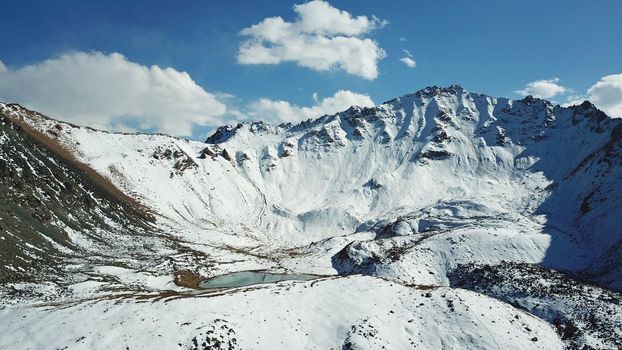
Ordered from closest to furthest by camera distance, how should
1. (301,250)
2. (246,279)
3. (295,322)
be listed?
(295,322) < (246,279) < (301,250)

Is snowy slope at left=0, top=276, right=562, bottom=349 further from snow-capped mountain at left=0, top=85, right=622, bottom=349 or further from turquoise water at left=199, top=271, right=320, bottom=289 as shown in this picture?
turquoise water at left=199, top=271, right=320, bottom=289

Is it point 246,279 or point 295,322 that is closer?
point 295,322

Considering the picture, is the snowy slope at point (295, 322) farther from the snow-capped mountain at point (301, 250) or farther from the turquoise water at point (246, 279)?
the turquoise water at point (246, 279)

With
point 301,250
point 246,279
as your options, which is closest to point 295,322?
point 246,279

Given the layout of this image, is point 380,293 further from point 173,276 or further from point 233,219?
point 233,219

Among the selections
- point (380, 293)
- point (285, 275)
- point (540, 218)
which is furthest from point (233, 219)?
point (380, 293)

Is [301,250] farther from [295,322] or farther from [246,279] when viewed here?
[295,322]
